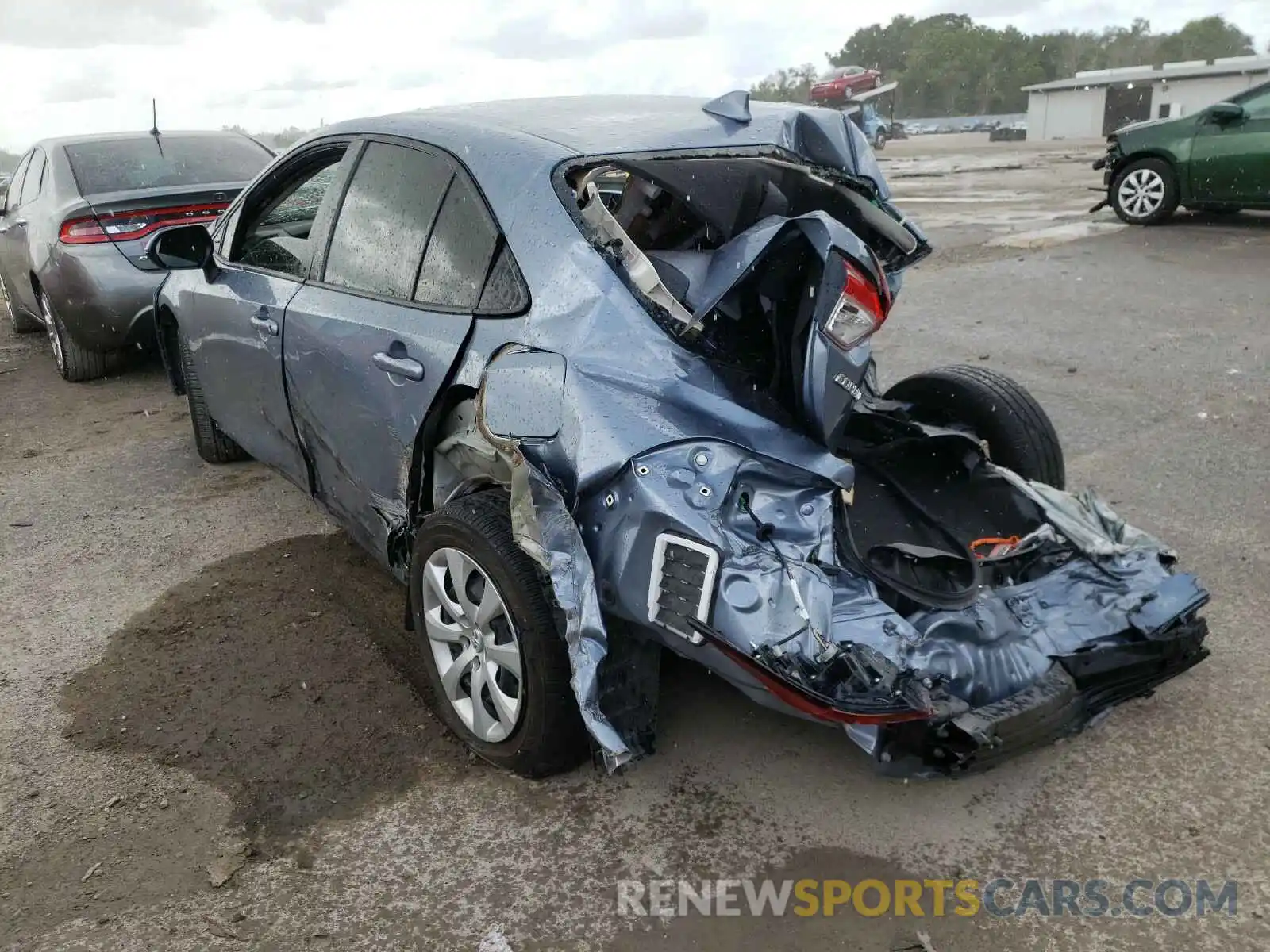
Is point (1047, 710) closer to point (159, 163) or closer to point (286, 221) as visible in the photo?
point (286, 221)

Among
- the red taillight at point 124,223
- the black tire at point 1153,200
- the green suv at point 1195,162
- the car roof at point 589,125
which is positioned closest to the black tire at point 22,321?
the red taillight at point 124,223

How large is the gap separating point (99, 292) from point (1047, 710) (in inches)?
240

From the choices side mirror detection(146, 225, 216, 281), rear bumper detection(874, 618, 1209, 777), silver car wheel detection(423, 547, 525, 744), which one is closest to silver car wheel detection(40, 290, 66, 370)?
side mirror detection(146, 225, 216, 281)

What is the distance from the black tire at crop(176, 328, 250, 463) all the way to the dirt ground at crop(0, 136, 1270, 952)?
51cm

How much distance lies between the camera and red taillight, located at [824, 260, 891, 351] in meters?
2.49

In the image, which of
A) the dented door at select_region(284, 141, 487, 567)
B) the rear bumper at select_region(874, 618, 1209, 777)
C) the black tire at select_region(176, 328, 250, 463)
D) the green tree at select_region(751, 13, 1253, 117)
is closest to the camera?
the rear bumper at select_region(874, 618, 1209, 777)

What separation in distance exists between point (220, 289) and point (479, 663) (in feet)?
7.36

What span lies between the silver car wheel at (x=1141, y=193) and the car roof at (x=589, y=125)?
8.48 m

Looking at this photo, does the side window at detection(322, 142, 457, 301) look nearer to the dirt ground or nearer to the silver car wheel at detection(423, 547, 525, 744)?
the silver car wheel at detection(423, 547, 525, 744)

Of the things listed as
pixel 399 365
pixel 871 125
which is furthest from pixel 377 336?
pixel 871 125

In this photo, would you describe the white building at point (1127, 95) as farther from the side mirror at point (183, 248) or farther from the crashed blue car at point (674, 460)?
the side mirror at point (183, 248)

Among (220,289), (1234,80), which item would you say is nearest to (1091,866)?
(220,289)

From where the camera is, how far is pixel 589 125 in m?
3.10

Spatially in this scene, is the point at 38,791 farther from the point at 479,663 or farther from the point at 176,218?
the point at 176,218
